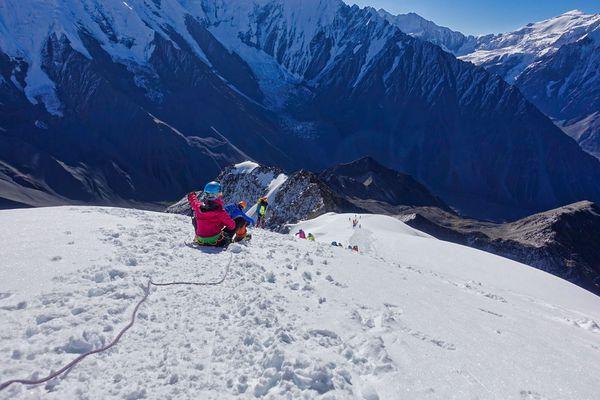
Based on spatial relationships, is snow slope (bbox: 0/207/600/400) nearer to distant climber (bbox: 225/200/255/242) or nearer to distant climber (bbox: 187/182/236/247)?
distant climber (bbox: 187/182/236/247)

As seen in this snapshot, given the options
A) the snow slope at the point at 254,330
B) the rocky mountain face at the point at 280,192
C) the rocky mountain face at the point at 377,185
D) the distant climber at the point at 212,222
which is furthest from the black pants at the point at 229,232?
the rocky mountain face at the point at 377,185

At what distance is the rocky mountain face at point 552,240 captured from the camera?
8425 centimetres

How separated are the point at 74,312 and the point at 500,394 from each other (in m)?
6.44

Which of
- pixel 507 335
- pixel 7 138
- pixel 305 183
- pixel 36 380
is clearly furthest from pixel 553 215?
pixel 7 138

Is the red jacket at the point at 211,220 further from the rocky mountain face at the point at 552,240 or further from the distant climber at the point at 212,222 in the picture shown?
the rocky mountain face at the point at 552,240

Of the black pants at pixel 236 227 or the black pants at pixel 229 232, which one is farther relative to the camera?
the black pants at pixel 236 227

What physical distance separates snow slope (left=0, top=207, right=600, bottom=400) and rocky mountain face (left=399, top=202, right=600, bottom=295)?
254 feet

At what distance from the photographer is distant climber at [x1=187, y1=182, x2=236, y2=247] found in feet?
45.5

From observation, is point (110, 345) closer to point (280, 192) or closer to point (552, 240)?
point (280, 192)

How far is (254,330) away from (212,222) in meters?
6.40

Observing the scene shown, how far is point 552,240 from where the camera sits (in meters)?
91.6

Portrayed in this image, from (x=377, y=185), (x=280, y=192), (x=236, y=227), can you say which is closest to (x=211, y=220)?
(x=236, y=227)

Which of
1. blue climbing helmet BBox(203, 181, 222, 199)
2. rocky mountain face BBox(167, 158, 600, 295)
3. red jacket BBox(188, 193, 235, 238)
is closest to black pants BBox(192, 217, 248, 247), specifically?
red jacket BBox(188, 193, 235, 238)

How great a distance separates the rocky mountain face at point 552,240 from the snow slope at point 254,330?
77545mm
